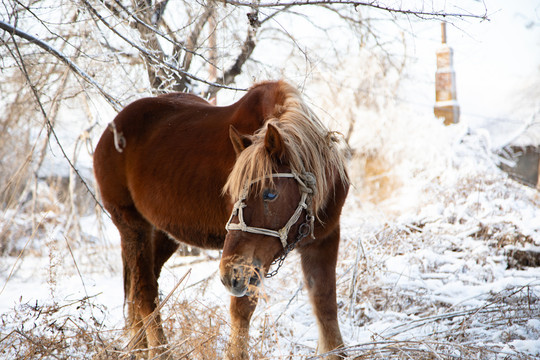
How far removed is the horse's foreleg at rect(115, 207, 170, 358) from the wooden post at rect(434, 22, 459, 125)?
1721 cm

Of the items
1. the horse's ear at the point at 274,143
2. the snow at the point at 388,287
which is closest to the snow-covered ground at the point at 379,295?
the snow at the point at 388,287

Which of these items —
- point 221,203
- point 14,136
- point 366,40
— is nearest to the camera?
point 221,203

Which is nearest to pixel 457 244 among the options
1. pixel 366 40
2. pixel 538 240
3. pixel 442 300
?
pixel 538 240

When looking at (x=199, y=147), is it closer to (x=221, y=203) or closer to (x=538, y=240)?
(x=221, y=203)

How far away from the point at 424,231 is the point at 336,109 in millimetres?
8930

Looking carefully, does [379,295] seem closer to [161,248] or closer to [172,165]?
[161,248]

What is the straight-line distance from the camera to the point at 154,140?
10.3 feet

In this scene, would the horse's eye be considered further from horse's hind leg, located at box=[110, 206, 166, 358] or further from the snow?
horse's hind leg, located at box=[110, 206, 166, 358]

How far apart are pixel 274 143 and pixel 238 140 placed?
0.22 metres

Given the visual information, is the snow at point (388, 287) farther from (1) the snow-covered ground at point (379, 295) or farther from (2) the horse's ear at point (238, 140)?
(2) the horse's ear at point (238, 140)

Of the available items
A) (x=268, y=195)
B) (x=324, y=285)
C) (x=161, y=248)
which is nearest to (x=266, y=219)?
(x=268, y=195)

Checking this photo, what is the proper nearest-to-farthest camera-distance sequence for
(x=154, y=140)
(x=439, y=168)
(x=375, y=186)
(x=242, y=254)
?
1. (x=242, y=254)
2. (x=154, y=140)
3. (x=439, y=168)
4. (x=375, y=186)

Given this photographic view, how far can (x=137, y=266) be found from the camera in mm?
3113

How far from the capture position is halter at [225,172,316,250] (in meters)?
2.10
